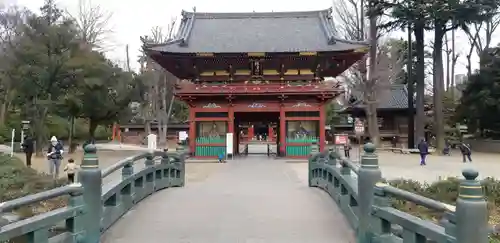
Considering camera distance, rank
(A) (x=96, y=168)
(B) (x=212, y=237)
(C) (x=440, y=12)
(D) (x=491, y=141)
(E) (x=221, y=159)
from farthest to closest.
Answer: (D) (x=491, y=141)
(C) (x=440, y=12)
(E) (x=221, y=159)
(B) (x=212, y=237)
(A) (x=96, y=168)

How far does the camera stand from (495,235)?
9.54 metres

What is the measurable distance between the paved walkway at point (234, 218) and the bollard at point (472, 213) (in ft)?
12.3

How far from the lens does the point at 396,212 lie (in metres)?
6.00

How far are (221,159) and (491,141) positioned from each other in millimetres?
25502

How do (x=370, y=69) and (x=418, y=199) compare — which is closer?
(x=418, y=199)

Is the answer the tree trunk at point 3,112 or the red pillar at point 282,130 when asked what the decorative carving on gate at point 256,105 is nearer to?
the red pillar at point 282,130

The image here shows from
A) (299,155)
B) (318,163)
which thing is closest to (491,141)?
(299,155)

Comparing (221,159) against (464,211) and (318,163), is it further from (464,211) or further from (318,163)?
(464,211)

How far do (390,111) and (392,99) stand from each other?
1698 millimetres

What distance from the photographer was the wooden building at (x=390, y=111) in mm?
50438

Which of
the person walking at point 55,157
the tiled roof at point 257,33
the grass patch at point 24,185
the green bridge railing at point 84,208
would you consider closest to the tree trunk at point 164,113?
the tiled roof at point 257,33

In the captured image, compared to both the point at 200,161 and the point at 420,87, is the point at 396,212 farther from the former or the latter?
the point at 420,87

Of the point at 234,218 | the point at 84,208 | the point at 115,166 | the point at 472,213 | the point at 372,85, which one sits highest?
the point at 372,85

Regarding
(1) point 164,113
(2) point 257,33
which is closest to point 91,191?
(2) point 257,33
